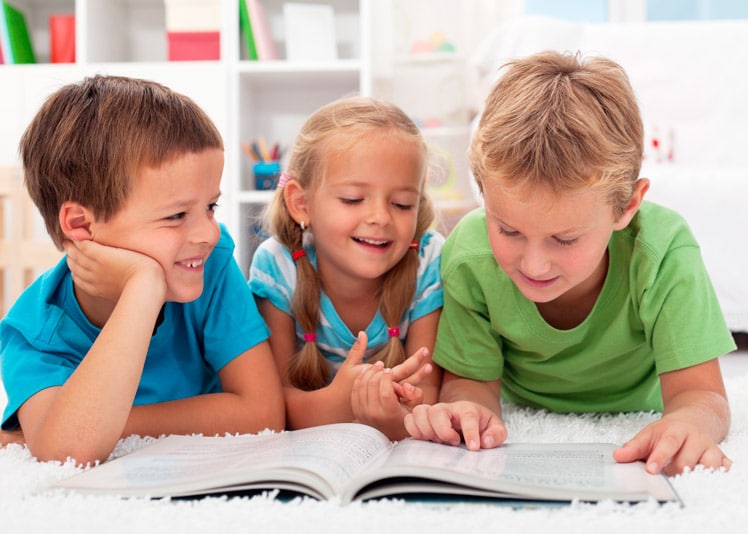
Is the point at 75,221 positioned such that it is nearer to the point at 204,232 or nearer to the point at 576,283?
the point at 204,232

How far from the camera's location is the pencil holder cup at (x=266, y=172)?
2890mm

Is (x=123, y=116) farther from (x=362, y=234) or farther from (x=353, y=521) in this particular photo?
(x=353, y=521)

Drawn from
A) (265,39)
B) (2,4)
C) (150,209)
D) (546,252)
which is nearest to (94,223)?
(150,209)

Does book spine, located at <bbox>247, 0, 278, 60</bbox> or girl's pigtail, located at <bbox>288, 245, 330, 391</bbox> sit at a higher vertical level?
book spine, located at <bbox>247, 0, 278, 60</bbox>

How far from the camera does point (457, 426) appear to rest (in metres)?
0.93

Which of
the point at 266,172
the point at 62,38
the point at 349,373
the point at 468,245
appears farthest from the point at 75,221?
the point at 62,38

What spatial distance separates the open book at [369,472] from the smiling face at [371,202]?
0.45 meters

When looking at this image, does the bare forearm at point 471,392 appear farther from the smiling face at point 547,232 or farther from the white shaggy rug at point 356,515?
the white shaggy rug at point 356,515

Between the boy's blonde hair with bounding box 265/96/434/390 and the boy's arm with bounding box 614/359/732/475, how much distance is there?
1.40ft

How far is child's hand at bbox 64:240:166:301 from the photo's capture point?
0.99 meters

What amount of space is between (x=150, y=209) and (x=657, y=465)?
644mm

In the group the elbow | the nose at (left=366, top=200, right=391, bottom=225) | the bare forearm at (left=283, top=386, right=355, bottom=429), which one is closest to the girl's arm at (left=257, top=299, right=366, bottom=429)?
the bare forearm at (left=283, top=386, right=355, bottom=429)

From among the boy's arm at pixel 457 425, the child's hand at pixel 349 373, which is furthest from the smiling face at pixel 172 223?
the boy's arm at pixel 457 425

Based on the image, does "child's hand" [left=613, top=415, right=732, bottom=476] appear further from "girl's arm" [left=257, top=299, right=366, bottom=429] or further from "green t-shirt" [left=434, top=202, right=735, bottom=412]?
"girl's arm" [left=257, top=299, right=366, bottom=429]
